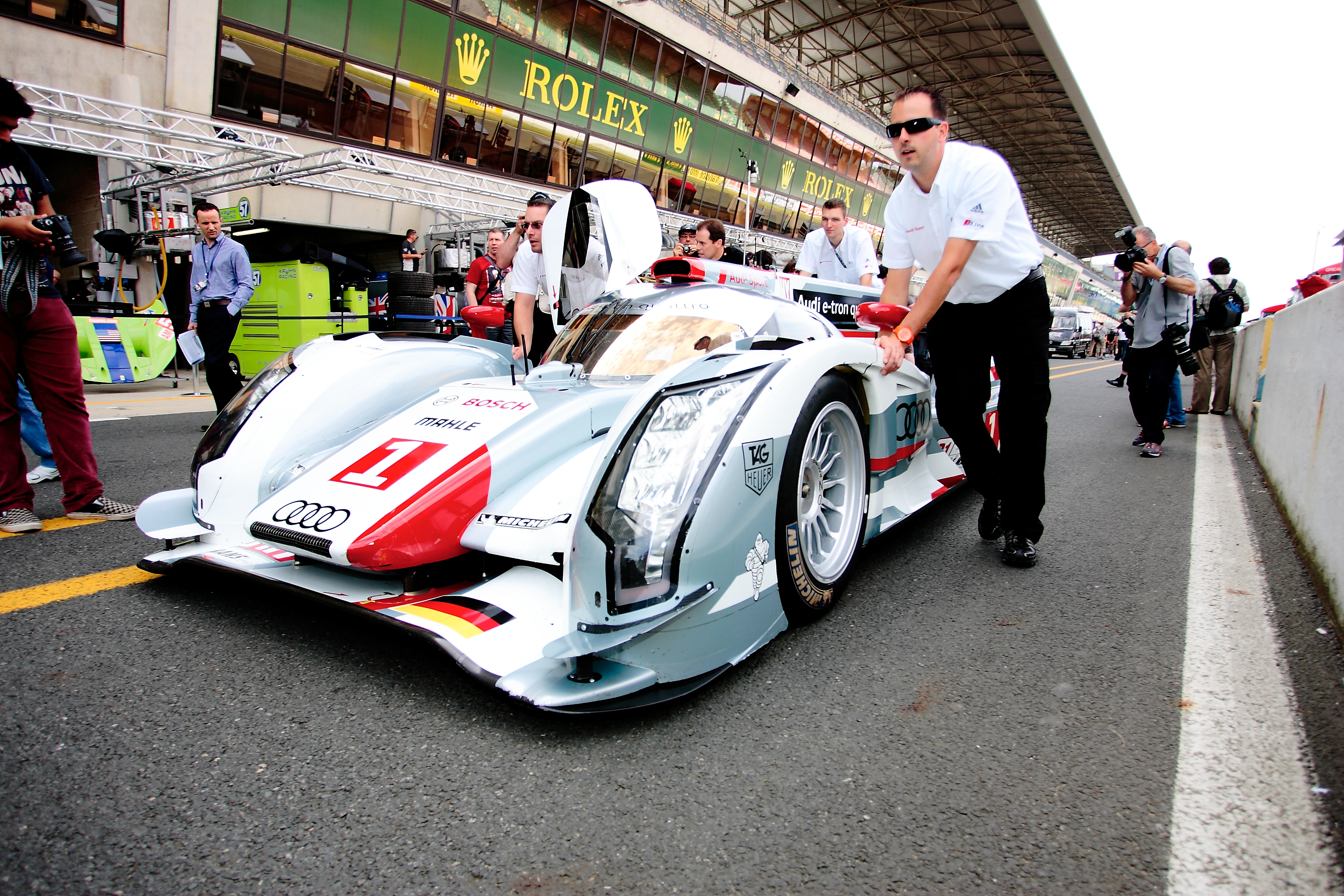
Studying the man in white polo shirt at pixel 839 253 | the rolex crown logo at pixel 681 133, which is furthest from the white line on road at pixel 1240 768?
the rolex crown logo at pixel 681 133

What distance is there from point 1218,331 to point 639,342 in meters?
6.42

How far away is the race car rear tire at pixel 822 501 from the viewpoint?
1.93 meters

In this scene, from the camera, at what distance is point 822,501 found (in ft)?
7.57

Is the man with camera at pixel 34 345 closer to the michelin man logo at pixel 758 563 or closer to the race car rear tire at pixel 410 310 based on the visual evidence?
the michelin man logo at pixel 758 563

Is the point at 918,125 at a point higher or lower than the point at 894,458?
higher

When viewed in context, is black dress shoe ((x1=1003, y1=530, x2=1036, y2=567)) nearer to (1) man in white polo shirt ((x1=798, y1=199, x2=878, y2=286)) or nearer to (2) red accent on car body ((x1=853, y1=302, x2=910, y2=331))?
(2) red accent on car body ((x1=853, y1=302, x2=910, y2=331))

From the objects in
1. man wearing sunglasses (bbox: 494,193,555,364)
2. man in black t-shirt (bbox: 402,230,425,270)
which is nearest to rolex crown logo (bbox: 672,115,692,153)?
man in black t-shirt (bbox: 402,230,425,270)

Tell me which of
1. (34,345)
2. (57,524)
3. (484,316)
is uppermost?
(484,316)

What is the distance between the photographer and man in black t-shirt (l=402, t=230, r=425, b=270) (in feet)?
47.3

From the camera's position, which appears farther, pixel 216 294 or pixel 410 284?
pixel 410 284

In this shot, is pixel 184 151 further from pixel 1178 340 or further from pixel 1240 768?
pixel 1240 768

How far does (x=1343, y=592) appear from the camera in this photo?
2016mm

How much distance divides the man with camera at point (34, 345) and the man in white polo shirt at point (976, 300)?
9.84 ft

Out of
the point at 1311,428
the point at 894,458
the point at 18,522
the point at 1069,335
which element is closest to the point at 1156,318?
the point at 1311,428
